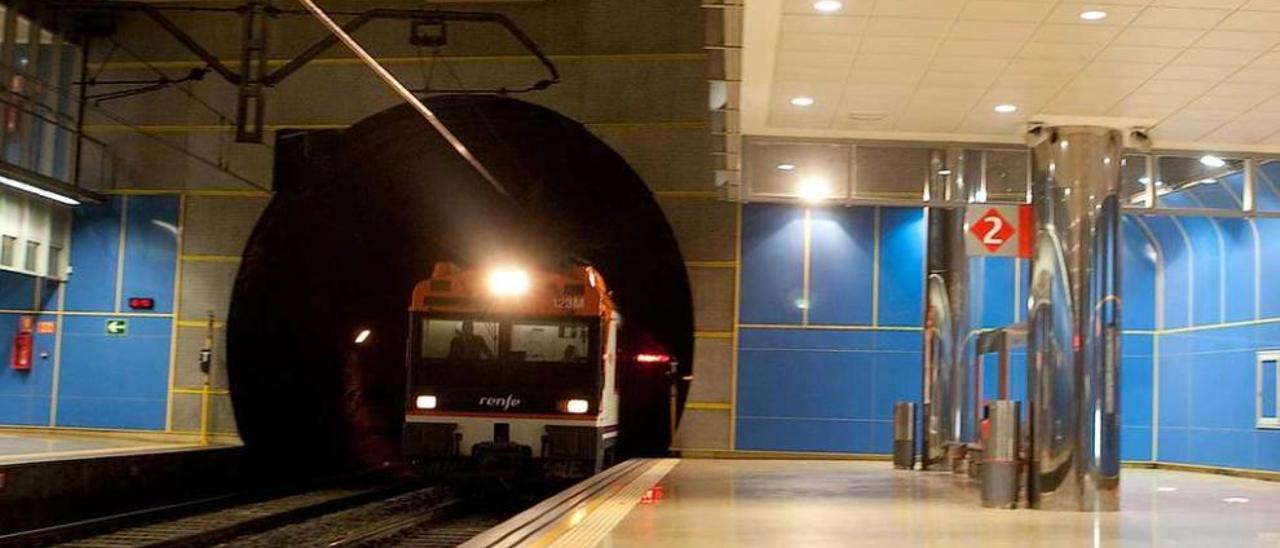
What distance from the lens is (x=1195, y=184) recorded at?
1666 cm

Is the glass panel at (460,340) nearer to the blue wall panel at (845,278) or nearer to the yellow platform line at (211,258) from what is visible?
the blue wall panel at (845,278)

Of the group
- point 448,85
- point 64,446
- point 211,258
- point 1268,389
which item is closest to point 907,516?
point 1268,389

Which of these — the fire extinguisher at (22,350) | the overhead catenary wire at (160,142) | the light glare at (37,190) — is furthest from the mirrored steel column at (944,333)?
the fire extinguisher at (22,350)

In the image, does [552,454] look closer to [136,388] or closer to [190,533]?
[190,533]

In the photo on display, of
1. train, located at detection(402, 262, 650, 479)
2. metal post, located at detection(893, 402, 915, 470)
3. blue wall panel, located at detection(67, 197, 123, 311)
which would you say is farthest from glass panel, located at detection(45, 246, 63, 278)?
metal post, located at detection(893, 402, 915, 470)

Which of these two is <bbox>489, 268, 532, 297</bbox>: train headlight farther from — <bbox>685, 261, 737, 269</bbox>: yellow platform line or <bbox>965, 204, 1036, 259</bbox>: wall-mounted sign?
<bbox>685, 261, 737, 269</bbox>: yellow platform line

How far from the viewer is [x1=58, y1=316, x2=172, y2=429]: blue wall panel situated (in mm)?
23500

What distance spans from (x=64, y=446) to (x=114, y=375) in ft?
15.6

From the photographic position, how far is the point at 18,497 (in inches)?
563

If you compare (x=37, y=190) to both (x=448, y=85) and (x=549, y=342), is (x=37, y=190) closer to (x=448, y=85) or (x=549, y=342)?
(x=448, y=85)

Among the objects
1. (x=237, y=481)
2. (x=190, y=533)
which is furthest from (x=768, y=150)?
(x=237, y=481)

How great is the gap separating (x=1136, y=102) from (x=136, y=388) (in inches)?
672

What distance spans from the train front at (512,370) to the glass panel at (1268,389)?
845cm

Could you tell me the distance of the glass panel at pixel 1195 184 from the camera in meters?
16.3
